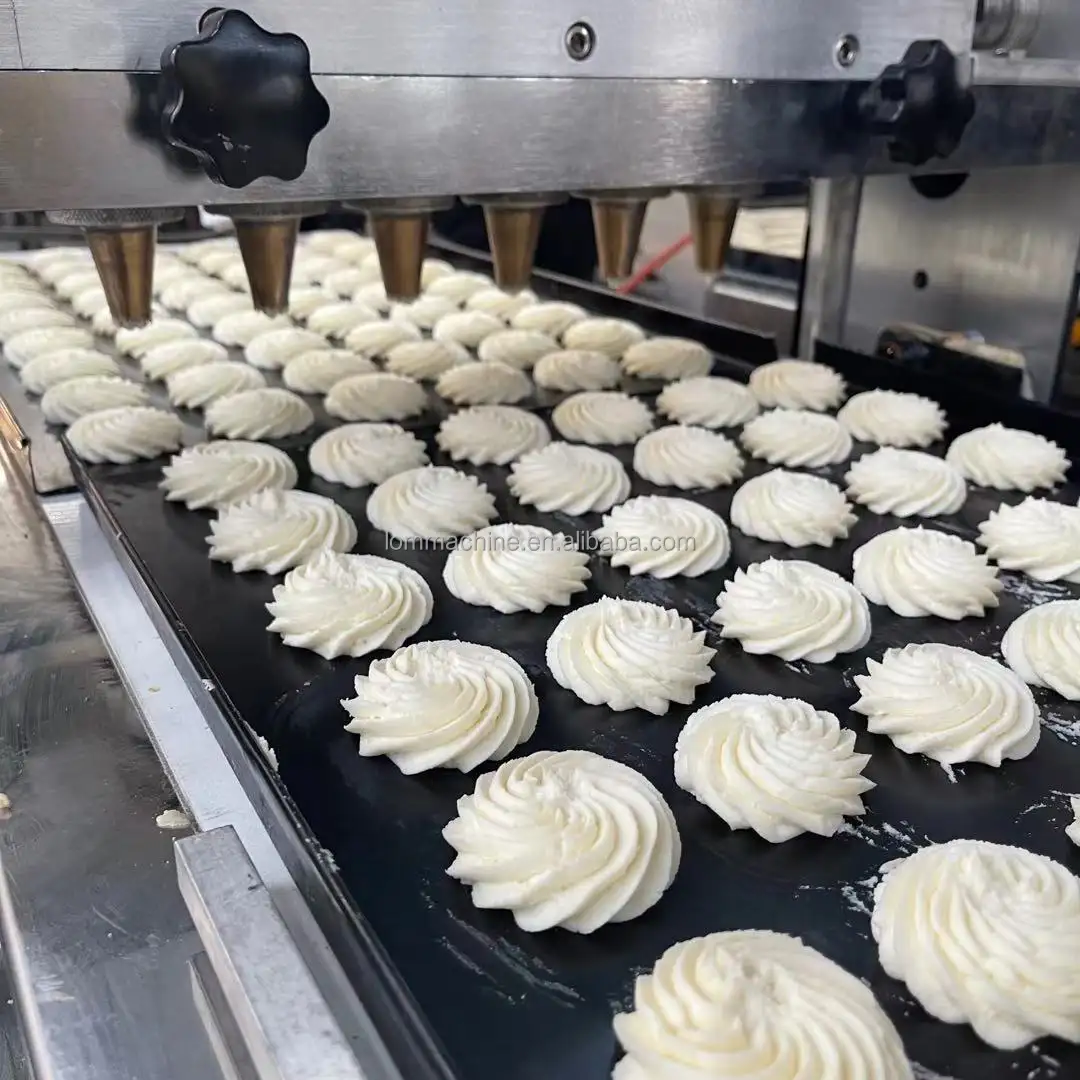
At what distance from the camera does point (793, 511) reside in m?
1.92

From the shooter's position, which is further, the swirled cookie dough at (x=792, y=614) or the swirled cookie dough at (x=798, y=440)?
the swirled cookie dough at (x=798, y=440)

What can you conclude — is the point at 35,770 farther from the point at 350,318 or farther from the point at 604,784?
the point at 350,318

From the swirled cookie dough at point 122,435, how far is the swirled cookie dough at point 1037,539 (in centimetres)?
165

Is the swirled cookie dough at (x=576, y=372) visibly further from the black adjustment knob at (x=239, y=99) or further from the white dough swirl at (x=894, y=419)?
the black adjustment knob at (x=239, y=99)

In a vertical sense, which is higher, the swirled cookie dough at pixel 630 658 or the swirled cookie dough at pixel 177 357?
the swirled cookie dough at pixel 177 357

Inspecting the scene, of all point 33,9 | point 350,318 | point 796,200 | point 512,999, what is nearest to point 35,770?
point 512,999

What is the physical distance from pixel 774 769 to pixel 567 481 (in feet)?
3.00

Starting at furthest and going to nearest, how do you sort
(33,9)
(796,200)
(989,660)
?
(796,200) < (989,660) < (33,9)

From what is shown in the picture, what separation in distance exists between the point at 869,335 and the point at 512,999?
6.75 feet

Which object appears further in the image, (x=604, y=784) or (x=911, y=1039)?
(x=604, y=784)

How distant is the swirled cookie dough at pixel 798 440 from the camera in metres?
2.23

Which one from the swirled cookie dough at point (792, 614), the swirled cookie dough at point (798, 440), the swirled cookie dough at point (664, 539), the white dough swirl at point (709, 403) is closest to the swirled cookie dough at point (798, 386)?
the white dough swirl at point (709, 403)

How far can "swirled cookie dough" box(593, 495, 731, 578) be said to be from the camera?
5.96ft

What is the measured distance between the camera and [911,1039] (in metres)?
0.97
